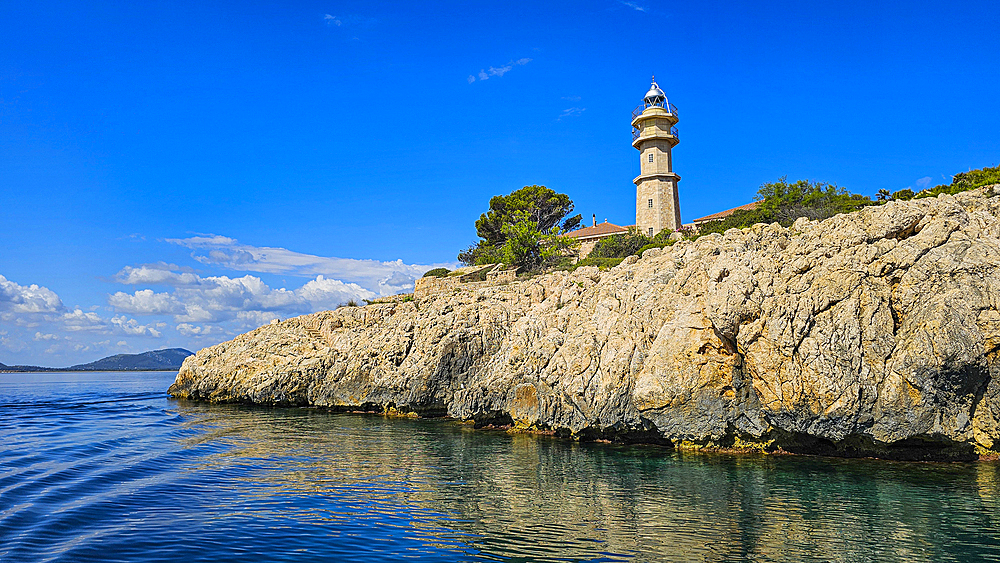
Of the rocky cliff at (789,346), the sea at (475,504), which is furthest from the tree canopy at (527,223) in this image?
the sea at (475,504)

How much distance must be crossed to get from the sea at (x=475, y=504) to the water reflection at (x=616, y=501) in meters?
0.07

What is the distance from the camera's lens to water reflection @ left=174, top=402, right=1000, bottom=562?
12.4 meters

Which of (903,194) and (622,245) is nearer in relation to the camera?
(903,194)

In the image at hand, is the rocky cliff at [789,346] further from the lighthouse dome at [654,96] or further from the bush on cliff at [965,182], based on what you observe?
the lighthouse dome at [654,96]

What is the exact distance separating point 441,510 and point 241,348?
4368 cm

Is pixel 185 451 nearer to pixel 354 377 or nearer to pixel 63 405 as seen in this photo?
pixel 354 377

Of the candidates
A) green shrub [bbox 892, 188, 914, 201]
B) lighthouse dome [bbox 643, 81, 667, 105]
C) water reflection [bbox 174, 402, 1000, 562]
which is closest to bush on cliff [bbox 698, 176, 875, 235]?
green shrub [bbox 892, 188, 914, 201]

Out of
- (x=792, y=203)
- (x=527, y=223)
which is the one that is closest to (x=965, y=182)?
(x=792, y=203)

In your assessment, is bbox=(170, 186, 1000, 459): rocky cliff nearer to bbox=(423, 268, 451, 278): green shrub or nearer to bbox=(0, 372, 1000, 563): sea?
bbox=(0, 372, 1000, 563): sea

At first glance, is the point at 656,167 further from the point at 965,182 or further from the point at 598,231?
the point at 965,182

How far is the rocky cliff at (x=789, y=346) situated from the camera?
65.8 feet

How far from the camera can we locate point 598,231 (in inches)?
3462

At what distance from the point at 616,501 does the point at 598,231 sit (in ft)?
243

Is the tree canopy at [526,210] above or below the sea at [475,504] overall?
above
